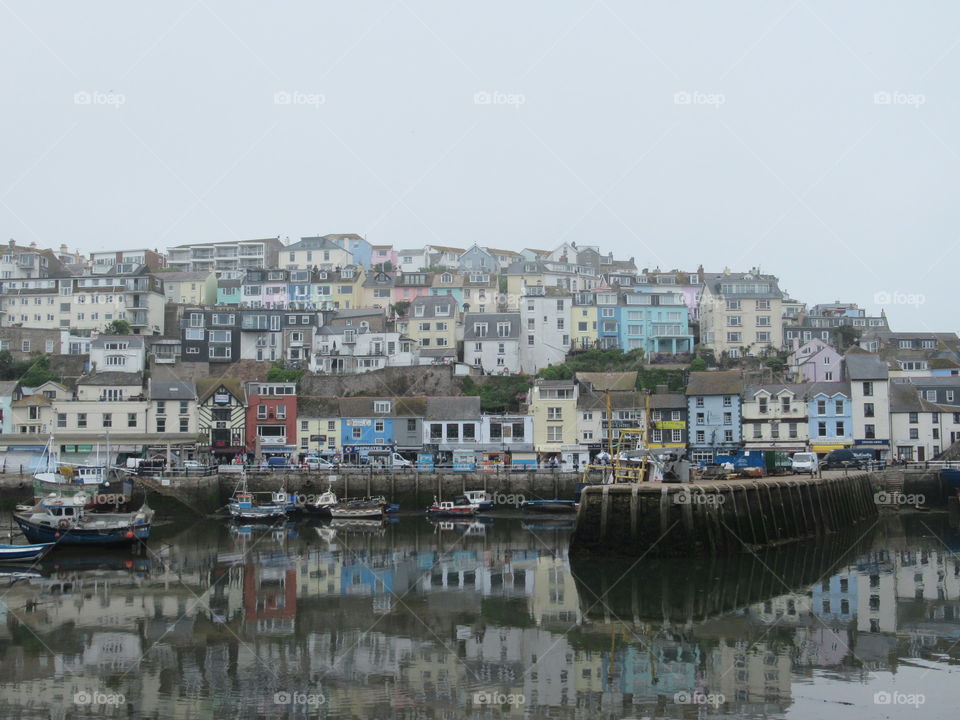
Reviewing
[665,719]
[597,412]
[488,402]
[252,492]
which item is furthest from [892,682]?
[488,402]

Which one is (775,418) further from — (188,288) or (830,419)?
(188,288)

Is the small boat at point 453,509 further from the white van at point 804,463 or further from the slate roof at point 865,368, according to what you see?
the slate roof at point 865,368

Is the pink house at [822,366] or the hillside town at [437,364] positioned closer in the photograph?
the hillside town at [437,364]

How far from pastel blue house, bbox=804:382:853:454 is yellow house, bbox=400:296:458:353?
27683mm

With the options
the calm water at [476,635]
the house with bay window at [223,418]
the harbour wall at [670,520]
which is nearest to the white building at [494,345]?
the house with bay window at [223,418]

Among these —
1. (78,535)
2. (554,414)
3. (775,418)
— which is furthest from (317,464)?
(775,418)

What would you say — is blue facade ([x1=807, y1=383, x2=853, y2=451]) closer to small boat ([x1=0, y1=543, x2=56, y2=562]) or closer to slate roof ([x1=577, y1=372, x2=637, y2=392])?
slate roof ([x1=577, y1=372, x2=637, y2=392])

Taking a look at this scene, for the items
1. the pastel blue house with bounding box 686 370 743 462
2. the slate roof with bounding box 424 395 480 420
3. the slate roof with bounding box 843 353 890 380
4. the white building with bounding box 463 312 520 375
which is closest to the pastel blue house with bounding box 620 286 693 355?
the white building with bounding box 463 312 520 375

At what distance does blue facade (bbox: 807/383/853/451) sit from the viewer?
6212cm

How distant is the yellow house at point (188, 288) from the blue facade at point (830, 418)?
5452 centimetres

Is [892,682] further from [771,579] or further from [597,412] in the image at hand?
A: [597,412]

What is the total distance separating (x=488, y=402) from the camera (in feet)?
218

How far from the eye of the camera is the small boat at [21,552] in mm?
33250

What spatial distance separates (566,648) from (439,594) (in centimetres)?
704
